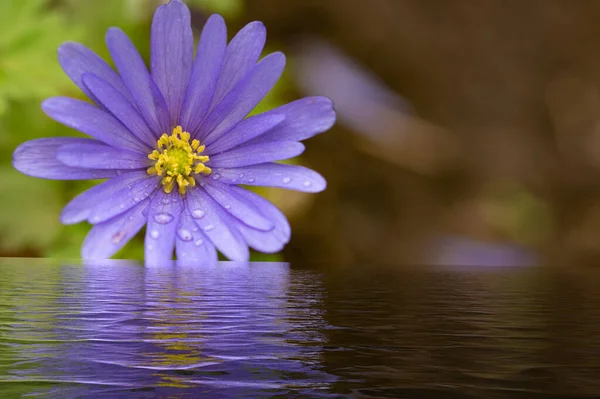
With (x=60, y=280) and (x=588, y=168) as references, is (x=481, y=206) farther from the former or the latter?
(x=60, y=280)

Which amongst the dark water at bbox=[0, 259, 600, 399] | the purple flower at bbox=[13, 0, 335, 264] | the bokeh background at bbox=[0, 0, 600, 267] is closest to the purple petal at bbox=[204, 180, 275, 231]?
the purple flower at bbox=[13, 0, 335, 264]

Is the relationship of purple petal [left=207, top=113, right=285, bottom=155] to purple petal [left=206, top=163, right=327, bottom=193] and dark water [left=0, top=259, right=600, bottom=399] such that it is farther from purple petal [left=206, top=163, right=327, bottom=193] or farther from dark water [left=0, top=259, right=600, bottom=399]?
dark water [left=0, top=259, right=600, bottom=399]

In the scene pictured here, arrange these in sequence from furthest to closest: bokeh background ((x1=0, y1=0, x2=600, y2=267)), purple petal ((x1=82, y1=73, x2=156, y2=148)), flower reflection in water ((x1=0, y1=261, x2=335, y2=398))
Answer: bokeh background ((x1=0, y1=0, x2=600, y2=267)) < purple petal ((x1=82, y1=73, x2=156, y2=148)) < flower reflection in water ((x1=0, y1=261, x2=335, y2=398))

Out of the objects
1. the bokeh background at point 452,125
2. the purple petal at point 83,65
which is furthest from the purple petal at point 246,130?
the bokeh background at point 452,125

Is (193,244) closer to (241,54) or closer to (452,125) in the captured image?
(241,54)

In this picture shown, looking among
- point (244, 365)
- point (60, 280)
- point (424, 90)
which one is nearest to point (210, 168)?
point (244, 365)
